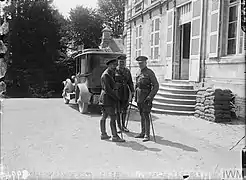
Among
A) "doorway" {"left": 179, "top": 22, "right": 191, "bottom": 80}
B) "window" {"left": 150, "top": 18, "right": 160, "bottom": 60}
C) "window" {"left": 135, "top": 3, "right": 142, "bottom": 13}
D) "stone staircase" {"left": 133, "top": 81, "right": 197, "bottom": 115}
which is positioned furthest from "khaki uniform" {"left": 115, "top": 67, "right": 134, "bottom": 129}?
"window" {"left": 135, "top": 3, "right": 142, "bottom": 13}

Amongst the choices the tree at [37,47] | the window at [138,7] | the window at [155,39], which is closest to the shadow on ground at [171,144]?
the window at [155,39]

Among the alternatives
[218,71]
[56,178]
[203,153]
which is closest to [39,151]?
[56,178]

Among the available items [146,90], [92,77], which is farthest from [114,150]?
[92,77]

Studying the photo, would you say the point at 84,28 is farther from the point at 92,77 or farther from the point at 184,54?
the point at 92,77

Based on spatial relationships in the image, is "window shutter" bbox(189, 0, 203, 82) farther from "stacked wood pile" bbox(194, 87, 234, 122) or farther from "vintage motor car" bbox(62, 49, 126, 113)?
"vintage motor car" bbox(62, 49, 126, 113)

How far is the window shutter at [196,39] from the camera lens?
9.26 m

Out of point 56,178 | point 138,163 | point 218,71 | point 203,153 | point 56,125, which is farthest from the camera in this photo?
point 218,71

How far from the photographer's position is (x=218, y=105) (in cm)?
713

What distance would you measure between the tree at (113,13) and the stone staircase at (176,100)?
27.2m

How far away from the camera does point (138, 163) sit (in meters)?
3.86

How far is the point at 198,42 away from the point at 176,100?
96.8 inches

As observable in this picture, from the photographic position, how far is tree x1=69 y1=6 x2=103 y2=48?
25.4 meters

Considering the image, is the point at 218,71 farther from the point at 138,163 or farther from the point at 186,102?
the point at 138,163

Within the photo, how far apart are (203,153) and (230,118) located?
3.27 metres
